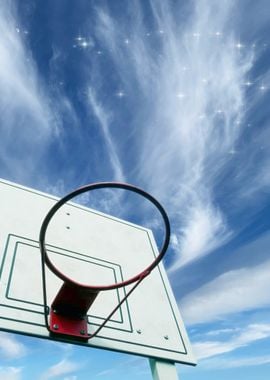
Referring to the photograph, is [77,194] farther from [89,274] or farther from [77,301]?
[89,274]

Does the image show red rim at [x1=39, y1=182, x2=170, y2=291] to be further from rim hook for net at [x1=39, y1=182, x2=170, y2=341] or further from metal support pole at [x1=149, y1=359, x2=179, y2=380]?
metal support pole at [x1=149, y1=359, x2=179, y2=380]

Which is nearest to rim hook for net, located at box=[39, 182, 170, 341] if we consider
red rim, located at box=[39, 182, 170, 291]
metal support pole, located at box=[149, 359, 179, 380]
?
red rim, located at box=[39, 182, 170, 291]

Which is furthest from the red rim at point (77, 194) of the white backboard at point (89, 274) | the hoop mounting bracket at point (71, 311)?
the white backboard at point (89, 274)

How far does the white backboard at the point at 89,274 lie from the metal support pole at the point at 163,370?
5 cm

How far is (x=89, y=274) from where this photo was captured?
234 centimetres

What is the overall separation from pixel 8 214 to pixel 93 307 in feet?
3.49

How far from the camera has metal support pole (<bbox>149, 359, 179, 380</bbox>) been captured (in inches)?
77.6

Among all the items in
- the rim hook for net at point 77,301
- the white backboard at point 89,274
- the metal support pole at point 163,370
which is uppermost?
the white backboard at point 89,274

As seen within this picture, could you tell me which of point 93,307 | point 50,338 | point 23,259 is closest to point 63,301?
point 50,338

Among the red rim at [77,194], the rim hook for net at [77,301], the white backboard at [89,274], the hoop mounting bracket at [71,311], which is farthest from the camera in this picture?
the white backboard at [89,274]

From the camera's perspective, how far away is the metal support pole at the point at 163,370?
1972 millimetres

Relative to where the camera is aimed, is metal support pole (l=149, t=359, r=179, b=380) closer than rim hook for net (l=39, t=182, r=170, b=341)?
No

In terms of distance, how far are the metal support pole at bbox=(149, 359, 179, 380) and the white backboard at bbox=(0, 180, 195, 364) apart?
0.05m

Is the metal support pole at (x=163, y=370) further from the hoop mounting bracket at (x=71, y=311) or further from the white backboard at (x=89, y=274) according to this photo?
the hoop mounting bracket at (x=71, y=311)
